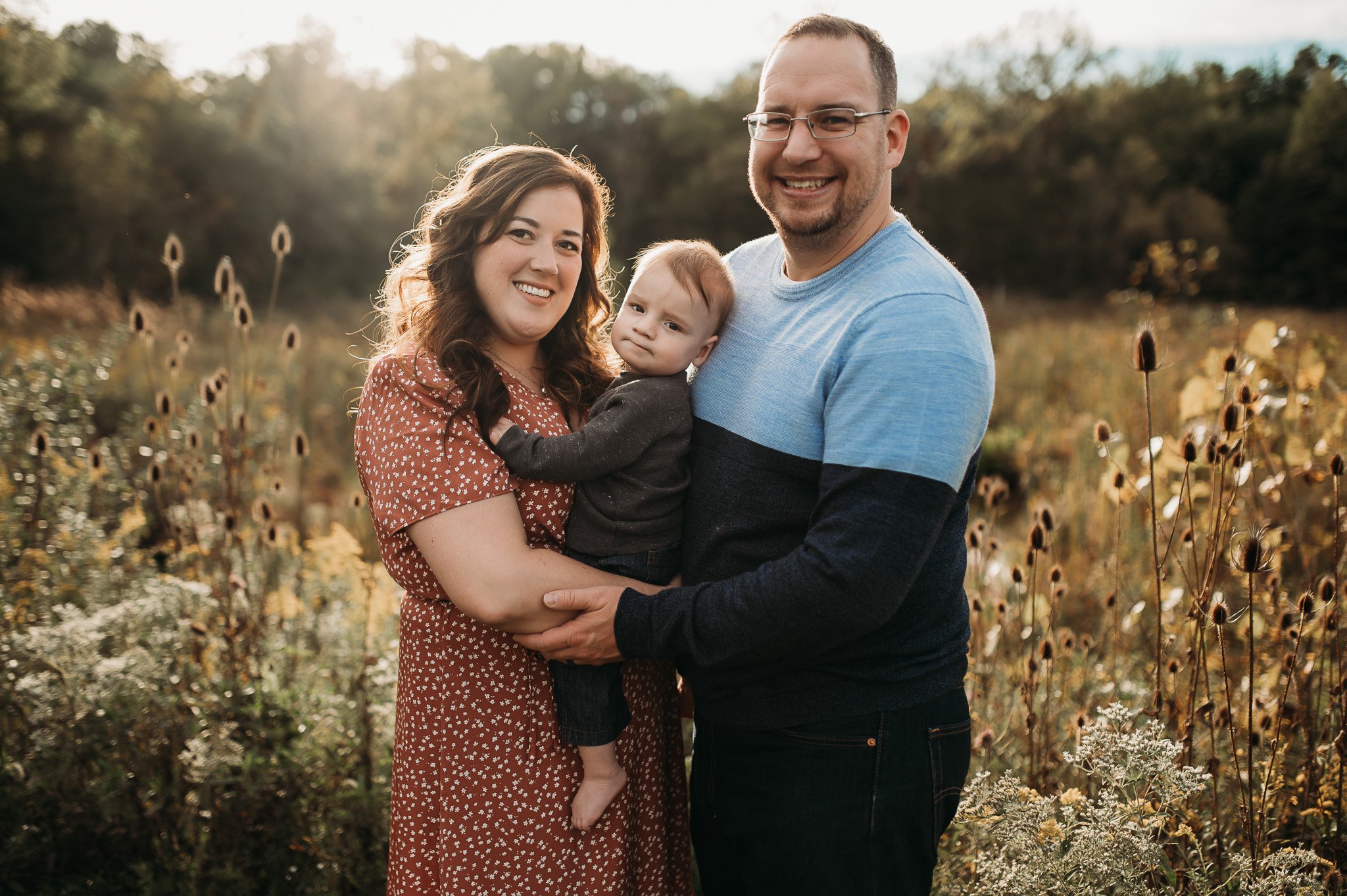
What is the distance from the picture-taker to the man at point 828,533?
5.06ft

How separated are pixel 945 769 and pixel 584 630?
0.86 meters

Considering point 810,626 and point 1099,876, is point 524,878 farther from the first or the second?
point 1099,876

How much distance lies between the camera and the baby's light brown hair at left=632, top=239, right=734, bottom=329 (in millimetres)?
2000

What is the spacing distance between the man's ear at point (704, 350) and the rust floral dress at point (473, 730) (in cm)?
39

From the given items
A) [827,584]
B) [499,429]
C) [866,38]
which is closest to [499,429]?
[499,429]

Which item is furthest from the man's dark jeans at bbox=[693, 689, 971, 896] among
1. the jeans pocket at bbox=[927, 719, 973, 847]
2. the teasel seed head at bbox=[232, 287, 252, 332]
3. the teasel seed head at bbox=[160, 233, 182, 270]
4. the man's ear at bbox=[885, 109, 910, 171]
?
the teasel seed head at bbox=[160, 233, 182, 270]

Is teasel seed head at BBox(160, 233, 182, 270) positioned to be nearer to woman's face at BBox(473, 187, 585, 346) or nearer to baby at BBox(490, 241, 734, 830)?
woman's face at BBox(473, 187, 585, 346)

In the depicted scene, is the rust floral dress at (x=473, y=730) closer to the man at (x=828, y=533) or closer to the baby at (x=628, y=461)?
the baby at (x=628, y=461)

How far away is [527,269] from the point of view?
2004mm

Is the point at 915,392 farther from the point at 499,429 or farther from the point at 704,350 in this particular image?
the point at 499,429

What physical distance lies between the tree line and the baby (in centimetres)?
1862

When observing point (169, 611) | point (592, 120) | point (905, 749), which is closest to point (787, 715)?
point (905, 749)

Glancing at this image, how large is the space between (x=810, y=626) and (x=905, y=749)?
0.43 metres

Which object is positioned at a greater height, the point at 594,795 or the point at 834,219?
the point at 834,219
